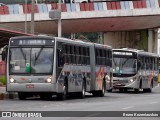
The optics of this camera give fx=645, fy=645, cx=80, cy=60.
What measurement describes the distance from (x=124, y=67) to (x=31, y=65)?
597 inches

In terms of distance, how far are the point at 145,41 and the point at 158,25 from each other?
17.1 ft

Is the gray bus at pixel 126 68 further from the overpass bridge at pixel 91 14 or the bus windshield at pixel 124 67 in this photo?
the overpass bridge at pixel 91 14

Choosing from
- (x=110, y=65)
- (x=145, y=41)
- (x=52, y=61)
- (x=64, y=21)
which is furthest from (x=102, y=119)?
(x=145, y=41)

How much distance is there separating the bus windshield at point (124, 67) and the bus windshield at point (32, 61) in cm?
1469

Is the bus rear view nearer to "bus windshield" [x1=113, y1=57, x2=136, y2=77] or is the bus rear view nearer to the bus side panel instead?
the bus side panel

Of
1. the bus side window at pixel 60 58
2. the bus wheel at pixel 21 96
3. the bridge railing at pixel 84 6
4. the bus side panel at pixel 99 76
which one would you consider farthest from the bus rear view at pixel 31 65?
the bridge railing at pixel 84 6

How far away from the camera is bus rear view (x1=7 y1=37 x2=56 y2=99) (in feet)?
94.2

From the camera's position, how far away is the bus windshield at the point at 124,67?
43.1 meters

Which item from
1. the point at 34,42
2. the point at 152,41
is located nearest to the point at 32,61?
the point at 34,42

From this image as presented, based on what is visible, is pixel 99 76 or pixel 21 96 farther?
pixel 99 76

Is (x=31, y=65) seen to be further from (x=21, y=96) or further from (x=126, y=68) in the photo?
(x=126, y=68)

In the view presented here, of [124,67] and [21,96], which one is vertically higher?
[124,67]

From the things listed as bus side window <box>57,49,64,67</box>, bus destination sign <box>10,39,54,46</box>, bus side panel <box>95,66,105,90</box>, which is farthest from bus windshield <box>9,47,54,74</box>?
bus side panel <box>95,66,105,90</box>

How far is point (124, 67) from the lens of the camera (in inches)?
1697
